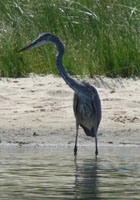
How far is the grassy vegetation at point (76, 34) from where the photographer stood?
11.4 m

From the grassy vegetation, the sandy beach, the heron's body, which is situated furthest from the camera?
the grassy vegetation

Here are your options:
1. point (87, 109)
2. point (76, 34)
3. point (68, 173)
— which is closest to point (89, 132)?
point (87, 109)

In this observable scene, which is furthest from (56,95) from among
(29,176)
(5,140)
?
(29,176)

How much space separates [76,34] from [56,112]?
276 cm

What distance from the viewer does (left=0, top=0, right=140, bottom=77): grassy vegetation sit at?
11.4 metres

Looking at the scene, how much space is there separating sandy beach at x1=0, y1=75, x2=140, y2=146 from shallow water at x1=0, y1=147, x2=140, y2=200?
463 millimetres

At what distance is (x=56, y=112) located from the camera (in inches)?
395

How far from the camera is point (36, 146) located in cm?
885

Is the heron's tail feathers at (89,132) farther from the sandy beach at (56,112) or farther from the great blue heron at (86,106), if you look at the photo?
the sandy beach at (56,112)

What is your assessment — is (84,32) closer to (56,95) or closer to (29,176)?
(56,95)

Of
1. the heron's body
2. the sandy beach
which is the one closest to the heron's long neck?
the heron's body

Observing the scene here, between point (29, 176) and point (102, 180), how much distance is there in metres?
0.68

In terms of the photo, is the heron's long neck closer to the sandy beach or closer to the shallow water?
the shallow water

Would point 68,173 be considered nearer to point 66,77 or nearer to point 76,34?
point 66,77
